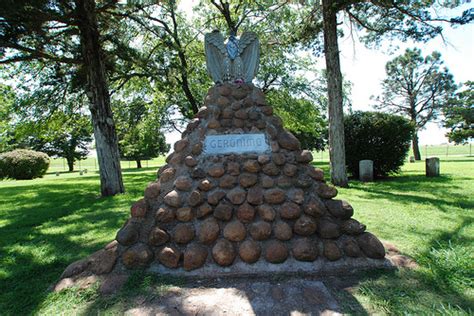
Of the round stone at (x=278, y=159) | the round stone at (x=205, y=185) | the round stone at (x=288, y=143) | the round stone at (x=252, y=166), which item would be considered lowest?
the round stone at (x=205, y=185)

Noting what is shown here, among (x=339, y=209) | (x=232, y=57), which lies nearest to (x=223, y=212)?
(x=339, y=209)

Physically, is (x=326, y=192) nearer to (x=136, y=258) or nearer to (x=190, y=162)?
(x=190, y=162)

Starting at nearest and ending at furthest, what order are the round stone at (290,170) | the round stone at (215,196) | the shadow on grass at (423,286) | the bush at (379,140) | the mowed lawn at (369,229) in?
the shadow on grass at (423,286)
the mowed lawn at (369,229)
the round stone at (215,196)
the round stone at (290,170)
the bush at (379,140)

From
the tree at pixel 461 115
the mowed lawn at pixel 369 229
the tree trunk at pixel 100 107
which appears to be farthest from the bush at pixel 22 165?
the tree at pixel 461 115

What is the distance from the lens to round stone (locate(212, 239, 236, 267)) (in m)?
2.71

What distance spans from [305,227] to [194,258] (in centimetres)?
118

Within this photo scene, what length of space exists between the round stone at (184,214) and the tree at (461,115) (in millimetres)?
29647

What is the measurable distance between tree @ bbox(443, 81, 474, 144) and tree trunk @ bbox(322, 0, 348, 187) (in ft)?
75.3

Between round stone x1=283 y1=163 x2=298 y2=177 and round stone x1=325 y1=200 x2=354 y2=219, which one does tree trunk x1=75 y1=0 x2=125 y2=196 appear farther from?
round stone x1=325 y1=200 x2=354 y2=219

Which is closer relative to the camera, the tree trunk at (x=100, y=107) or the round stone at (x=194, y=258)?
the round stone at (x=194, y=258)

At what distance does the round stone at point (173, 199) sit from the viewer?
3.02 meters

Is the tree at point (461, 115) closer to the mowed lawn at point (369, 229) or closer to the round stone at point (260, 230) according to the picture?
the mowed lawn at point (369, 229)

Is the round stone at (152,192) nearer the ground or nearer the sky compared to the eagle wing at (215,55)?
nearer the ground

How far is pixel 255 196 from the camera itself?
3035 mm
